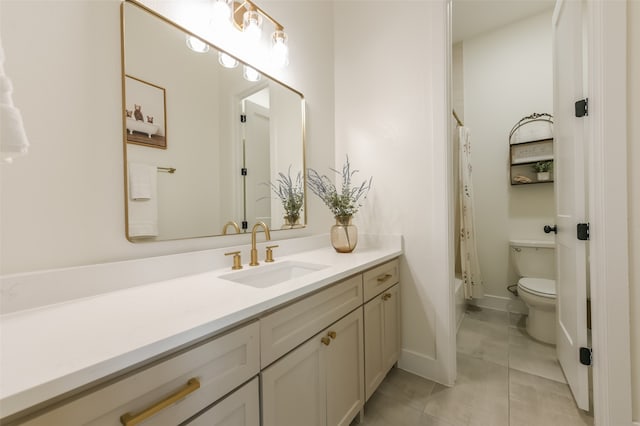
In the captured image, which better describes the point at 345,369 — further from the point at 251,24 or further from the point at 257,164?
the point at 251,24

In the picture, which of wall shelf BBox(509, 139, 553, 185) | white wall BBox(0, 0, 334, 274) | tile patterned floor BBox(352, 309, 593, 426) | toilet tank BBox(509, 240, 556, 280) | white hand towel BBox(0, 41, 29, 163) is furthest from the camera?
wall shelf BBox(509, 139, 553, 185)

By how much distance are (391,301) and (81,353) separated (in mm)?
1416

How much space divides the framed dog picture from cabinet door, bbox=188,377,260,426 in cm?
94

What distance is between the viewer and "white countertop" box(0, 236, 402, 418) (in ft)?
1.36

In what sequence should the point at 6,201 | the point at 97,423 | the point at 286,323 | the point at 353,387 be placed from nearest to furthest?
the point at 97,423
the point at 6,201
the point at 286,323
the point at 353,387

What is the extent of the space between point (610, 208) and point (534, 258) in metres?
1.47

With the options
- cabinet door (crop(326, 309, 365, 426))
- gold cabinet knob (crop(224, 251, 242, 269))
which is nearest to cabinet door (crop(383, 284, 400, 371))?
cabinet door (crop(326, 309, 365, 426))

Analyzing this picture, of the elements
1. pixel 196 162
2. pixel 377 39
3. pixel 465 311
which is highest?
pixel 377 39

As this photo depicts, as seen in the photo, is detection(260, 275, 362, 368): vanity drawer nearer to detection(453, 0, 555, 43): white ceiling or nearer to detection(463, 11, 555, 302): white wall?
detection(463, 11, 555, 302): white wall

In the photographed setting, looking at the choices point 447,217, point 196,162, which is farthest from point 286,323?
point 447,217

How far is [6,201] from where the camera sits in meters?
0.71

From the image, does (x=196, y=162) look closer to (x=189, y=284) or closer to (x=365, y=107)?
(x=189, y=284)

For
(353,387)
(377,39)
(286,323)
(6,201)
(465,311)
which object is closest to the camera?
(6,201)

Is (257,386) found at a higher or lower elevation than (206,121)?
lower
